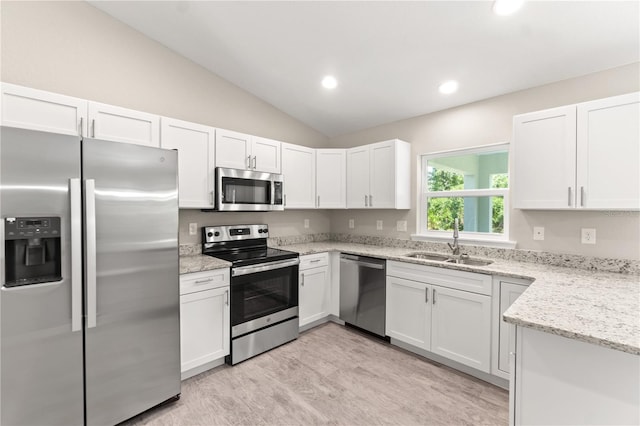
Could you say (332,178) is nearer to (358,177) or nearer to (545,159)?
(358,177)

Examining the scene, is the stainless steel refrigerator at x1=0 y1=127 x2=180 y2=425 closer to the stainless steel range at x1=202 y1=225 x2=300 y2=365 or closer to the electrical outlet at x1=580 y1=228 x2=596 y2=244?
the stainless steel range at x1=202 y1=225 x2=300 y2=365

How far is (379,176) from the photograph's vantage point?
3.45 m

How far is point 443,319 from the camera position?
2.54m

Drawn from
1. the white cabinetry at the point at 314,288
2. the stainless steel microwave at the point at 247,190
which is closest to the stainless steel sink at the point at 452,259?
the white cabinetry at the point at 314,288

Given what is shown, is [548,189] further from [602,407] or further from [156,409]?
[156,409]

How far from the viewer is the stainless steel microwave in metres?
2.76

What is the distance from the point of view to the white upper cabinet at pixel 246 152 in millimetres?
2836

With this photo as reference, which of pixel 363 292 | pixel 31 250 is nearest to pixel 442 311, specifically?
pixel 363 292

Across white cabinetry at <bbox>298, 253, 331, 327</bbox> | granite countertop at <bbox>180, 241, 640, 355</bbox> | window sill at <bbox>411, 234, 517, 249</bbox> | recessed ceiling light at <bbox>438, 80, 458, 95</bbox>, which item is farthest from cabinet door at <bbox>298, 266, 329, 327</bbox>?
recessed ceiling light at <bbox>438, 80, 458, 95</bbox>

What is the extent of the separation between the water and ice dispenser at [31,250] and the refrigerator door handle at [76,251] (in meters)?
0.07

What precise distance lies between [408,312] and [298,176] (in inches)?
78.6

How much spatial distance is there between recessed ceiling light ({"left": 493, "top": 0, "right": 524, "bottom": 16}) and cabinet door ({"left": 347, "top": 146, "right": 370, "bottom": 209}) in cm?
186

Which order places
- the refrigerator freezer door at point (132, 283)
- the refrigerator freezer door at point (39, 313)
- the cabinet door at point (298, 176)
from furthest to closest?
the cabinet door at point (298, 176) → the refrigerator freezer door at point (132, 283) → the refrigerator freezer door at point (39, 313)

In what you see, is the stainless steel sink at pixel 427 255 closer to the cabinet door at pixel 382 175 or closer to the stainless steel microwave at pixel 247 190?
the cabinet door at pixel 382 175
